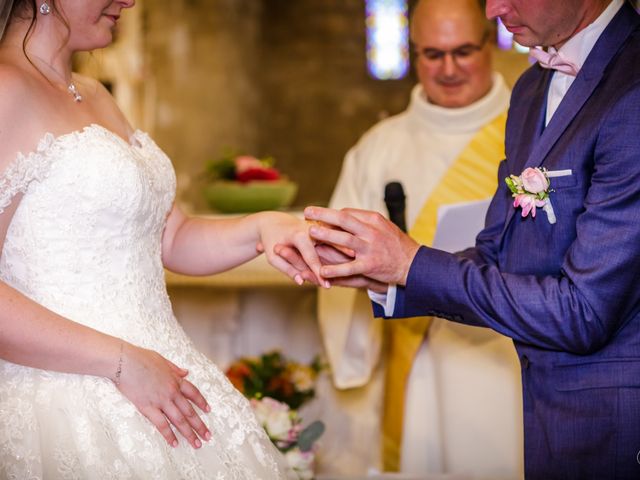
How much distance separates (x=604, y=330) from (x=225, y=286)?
2784mm

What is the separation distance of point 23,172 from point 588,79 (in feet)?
4.03

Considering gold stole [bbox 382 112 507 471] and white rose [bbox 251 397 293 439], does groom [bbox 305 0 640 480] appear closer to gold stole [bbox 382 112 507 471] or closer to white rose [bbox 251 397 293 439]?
white rose [bbox 251 397 293 439]

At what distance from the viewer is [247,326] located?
469cm

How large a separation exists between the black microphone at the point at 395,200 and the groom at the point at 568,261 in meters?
0.76

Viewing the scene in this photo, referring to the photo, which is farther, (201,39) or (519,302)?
(201,39)

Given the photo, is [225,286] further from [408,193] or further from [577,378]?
[577,378]

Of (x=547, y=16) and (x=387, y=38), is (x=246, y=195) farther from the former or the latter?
(x=387, y=38)

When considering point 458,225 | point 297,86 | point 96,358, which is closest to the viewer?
point 96,358

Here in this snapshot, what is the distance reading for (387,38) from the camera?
11859 millimetres

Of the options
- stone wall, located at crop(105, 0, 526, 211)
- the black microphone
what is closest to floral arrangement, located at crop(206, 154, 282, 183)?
the black microphone

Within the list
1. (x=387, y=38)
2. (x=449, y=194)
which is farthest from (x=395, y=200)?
(x=387, y=38)

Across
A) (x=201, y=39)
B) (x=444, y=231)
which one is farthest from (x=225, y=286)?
(x=201, y=39)

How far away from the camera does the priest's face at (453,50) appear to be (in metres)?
3.51

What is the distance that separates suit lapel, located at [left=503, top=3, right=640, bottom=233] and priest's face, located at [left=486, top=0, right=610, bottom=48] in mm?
61
